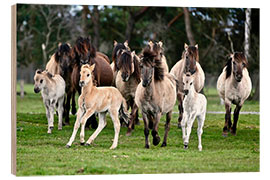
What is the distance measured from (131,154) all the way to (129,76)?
91.2 inches

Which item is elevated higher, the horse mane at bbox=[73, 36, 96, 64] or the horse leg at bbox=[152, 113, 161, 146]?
the horse mane at bbox=[73, 36, 96, 64]

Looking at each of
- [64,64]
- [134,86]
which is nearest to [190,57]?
[134,86]

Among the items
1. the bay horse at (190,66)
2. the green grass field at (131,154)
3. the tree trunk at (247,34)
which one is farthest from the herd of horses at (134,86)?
the tree trunk at (247,34)

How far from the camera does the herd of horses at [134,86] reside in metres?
9.30

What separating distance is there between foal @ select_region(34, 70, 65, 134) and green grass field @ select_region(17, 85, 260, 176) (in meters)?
0.45

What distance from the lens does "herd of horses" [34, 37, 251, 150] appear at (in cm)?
930

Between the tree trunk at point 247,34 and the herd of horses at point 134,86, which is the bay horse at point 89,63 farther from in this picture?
the tree trunk at point 247,34

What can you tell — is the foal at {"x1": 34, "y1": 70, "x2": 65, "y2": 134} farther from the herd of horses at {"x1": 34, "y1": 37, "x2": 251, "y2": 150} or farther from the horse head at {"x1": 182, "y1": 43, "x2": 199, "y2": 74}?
the horse head at {"x1": 182, "y1": 43, "x2": 199, "y2": 74}

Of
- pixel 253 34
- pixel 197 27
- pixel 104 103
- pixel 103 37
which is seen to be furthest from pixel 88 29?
pixel 104 103

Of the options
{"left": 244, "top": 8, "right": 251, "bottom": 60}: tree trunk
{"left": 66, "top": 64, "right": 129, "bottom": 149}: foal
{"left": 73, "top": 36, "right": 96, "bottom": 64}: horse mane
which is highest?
{"left": 244, "top": 8, "right": 251, "bottom": 60}: tree trunk

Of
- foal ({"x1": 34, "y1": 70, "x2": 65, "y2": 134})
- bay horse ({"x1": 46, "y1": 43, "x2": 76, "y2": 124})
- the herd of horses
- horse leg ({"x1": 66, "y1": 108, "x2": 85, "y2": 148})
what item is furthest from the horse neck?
bay horse ({"x1": 46, "y1": 43, "x2": 76, "y2": 124})

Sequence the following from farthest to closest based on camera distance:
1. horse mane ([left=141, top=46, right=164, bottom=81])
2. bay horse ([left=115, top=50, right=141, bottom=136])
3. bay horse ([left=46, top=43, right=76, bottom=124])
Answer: bay horse ([left=46, top=43, right=76, bottom=124]), bay horse ([left=115, top=50, right=141, bottom=136]), horse mane ([left=141, top=46, right=164, bottom=81])

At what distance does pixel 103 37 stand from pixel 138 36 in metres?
1.66

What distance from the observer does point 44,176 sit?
25.1ft
